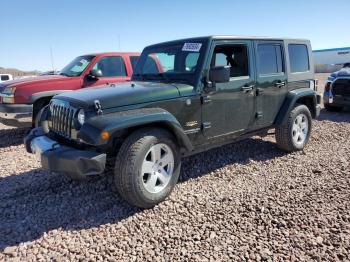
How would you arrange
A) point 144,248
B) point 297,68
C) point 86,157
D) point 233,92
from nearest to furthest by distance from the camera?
point 144,248
point 86,157
point 233,92
point 297,68

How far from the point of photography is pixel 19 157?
18.2 ft

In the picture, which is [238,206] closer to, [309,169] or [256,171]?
[256,171]

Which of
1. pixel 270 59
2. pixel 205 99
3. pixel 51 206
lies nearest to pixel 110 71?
pixel 270 59

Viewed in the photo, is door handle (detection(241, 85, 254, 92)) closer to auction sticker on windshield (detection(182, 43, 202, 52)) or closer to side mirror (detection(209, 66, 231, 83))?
side mirror (detection(209, 66, 231, 83))

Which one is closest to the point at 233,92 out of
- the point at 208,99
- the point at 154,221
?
the point at 208,99

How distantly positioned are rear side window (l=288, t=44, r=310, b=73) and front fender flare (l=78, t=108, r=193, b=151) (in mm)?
2709

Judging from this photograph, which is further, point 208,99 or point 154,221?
point 208,99

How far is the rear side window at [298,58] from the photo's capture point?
5258 millimetres

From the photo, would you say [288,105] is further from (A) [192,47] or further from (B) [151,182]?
(B) [151,182]

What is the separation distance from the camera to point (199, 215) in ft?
10.9

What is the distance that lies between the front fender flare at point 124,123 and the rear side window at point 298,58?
8.89 ft

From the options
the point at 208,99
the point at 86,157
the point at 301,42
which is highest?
the point at 301,42

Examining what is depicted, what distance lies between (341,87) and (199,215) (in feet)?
24.1

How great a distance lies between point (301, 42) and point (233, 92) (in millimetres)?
2111
